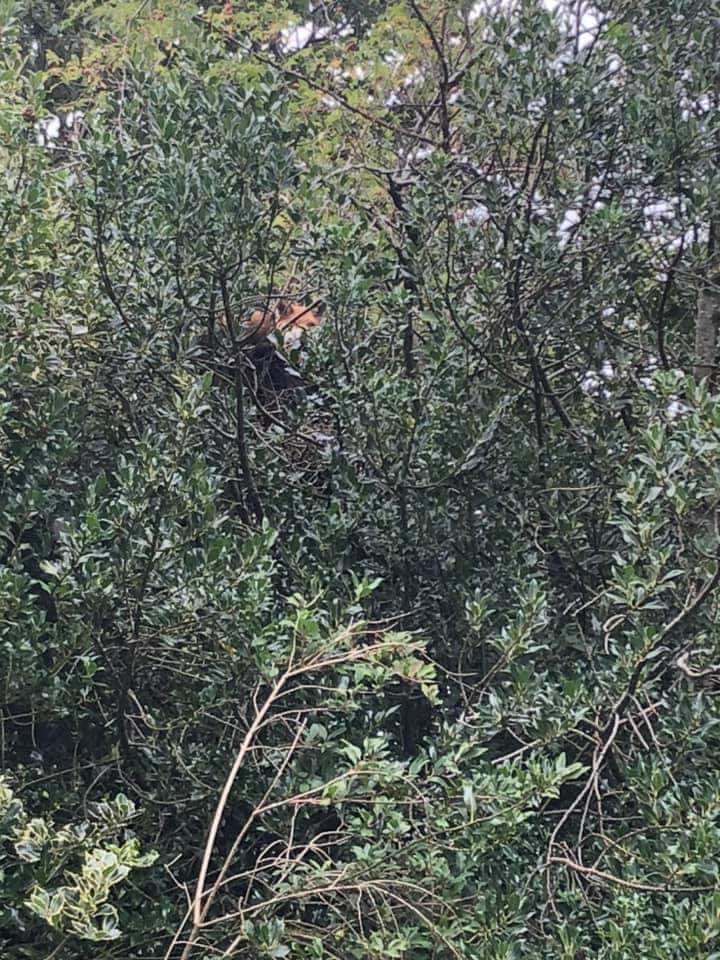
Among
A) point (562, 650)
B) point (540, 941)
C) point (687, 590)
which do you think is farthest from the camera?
point (562, 650)

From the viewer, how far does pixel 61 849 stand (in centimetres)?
237

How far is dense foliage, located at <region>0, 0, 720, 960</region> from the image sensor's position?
96.9 inches

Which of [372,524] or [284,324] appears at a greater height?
[284,324]

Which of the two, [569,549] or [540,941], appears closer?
[540,941]

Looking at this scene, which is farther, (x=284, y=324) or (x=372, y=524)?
(x=284, y=324)

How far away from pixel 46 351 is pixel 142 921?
5.60 ft

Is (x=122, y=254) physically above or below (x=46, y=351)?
above

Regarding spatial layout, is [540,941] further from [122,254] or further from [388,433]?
[122,254]

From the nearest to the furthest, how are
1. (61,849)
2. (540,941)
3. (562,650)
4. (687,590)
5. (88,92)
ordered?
(61,849) < (540,941) < (687,590) < (562,650) < (88,92)

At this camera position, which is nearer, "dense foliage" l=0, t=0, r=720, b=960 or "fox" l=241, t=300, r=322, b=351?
"dense foliage" l=0, t=0, r=720, b=960

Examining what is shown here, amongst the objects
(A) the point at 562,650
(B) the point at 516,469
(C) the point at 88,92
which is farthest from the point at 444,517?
(C) the point at 88,92

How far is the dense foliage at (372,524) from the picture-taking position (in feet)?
Answer: 8.07

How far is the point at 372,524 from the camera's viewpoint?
128 inches

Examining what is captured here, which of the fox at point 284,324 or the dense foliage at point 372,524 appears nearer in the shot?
the dense foliage at point 372,524
